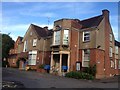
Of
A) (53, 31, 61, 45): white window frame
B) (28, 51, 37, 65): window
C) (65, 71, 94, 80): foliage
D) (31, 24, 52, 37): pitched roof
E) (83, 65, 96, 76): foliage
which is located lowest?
(65, 71, 94, 80): foliage

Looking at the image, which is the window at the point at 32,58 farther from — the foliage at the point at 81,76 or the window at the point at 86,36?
the foliage at the point at 81,76

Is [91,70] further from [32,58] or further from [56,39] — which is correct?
[32,58]

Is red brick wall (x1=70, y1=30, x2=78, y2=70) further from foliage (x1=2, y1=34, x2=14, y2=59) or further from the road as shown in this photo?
foliage (x1=2, y1=34, x2=14, y2=59)

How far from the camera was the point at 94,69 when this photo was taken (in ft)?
95.6

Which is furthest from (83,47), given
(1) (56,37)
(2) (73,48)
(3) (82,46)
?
(1) (56,37)

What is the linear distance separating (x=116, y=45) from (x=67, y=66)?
13.6 meters

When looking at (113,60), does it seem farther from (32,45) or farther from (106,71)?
(32,45)

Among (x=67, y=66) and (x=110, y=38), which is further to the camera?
(x=110, y=38)

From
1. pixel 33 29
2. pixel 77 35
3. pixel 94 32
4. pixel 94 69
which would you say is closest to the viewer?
pixel 94 69

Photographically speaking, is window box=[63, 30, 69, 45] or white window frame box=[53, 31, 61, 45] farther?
white window frame box=[53, 31, 61, 45]

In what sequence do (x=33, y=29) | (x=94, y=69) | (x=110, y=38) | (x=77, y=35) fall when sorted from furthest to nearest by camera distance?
(x=33, y=29)
(x=110, y=38)
(x=77, y=35)
(x=94, y=69)

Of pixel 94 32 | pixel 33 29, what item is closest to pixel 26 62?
pixel 33 29

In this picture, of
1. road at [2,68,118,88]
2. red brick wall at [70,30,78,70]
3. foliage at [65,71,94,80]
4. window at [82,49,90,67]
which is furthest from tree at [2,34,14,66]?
Answer: road at [2,68,118,88]

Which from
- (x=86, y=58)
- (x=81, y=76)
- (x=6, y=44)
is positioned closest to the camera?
(x=81, y=76)
